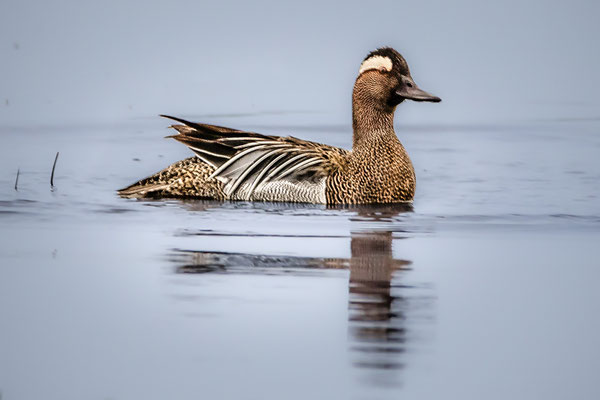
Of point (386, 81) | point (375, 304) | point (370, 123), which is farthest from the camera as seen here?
point (370, 123)

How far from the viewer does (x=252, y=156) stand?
12859 millimetres

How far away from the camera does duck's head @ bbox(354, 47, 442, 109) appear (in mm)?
13008

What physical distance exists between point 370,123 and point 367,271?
443cm

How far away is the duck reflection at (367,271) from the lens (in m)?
7.08

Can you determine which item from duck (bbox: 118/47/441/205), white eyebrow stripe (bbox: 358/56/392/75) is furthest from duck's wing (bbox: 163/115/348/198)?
white eyebrow stripe (bbox: 358/56/392/75)

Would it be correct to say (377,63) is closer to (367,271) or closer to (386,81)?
(386,81)

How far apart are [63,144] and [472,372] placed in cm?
1098

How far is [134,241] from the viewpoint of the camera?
1016cm

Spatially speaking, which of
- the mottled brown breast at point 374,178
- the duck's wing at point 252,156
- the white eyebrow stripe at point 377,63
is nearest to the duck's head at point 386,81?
the white eyebrow stripe at point 377,63

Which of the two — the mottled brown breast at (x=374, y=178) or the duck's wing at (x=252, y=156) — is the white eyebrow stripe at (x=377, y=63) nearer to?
the mottled brown breast at (x=374, y=178)

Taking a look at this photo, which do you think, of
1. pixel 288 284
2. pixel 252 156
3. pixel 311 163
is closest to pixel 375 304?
pixel 288 284

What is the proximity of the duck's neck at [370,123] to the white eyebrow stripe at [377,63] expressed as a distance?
0.27 meters

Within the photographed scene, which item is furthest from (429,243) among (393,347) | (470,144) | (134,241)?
(470,144)

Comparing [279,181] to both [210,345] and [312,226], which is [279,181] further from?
[210,345]
